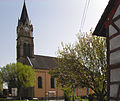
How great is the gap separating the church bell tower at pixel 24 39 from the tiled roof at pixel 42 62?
78.7 inches

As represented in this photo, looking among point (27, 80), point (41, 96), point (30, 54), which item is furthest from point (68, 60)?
point (30, 54)

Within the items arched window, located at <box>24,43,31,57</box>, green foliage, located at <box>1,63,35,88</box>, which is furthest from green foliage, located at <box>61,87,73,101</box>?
arched window, located at <box>24,43,31,57</box>

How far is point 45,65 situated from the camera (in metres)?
53.8

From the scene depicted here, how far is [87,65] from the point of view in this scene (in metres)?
16.6

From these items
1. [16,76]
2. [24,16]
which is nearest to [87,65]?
[16,76]

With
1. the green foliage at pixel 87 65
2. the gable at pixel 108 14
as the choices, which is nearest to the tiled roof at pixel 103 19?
the gable at pixel 108 14

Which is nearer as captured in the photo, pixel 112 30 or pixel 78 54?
pixel 112 30

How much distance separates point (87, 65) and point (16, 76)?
25.3 m

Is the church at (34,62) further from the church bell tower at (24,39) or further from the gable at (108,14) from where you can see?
the gable at (108,14)

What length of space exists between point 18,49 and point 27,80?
58.5 ft

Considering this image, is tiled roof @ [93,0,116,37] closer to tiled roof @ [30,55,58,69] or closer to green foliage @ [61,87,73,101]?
green foliage @ [61,87,73,101]

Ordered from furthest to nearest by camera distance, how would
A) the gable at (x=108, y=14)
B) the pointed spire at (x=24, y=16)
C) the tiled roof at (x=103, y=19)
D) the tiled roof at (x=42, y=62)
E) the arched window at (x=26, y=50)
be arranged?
the pointed spire at (x=24, y=16) < the arched window at (x=26, y=50) < the tiled roof at (x=42, y=62) < the tiled roof at (x=103, y=19) < the gable at (x=108, y=14)

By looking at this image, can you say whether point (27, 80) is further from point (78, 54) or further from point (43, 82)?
point (78, 54)

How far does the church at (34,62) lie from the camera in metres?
49.5
